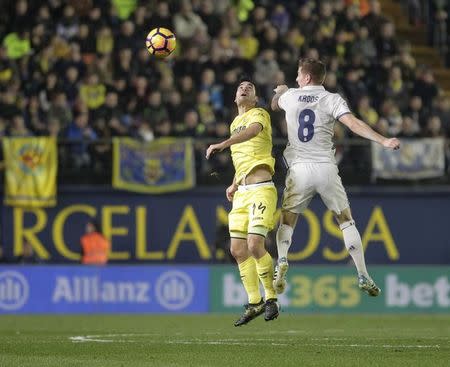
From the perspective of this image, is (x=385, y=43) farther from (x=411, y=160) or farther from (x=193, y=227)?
(x=193, y=227)

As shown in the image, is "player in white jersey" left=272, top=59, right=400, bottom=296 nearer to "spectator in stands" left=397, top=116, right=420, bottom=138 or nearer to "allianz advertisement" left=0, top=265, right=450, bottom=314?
"allianz advertisement" left=0, top=265, right=450, bottom=314

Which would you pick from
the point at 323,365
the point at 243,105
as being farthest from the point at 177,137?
the point at 323,365

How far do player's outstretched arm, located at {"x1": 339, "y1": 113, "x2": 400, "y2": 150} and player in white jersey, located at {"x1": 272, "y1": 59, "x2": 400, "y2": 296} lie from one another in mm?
292

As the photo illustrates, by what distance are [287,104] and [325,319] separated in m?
6.69

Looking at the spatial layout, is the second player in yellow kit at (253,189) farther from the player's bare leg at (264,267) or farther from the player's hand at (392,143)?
the player's hand at (392,143)

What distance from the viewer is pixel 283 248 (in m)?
12.5

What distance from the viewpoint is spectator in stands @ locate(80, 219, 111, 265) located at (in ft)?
72.3

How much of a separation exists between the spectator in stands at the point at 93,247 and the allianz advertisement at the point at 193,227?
74cm

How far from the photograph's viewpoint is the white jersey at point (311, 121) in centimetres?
1227

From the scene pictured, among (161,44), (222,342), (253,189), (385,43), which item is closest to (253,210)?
(253,189)

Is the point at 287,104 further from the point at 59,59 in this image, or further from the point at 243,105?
the point at 59,59

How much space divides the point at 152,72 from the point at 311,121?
404 inches

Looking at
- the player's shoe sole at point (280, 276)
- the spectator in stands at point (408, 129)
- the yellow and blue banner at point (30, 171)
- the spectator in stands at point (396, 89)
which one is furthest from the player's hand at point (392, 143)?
the spectator in stands at point (396, 89)

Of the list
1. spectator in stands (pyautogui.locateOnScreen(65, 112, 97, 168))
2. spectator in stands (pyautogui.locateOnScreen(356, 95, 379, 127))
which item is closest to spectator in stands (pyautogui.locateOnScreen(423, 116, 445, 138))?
spectator in stands (pyautogui.locateOnScreen(356, 95, 379, 127))
